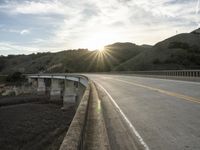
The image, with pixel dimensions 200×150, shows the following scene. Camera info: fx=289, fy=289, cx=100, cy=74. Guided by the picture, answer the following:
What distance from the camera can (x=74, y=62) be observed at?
178500 millimetres

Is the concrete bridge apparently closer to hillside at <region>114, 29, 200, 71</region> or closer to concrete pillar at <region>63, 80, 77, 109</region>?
concrete pillar at <region>63, 80, 77, 109</region>

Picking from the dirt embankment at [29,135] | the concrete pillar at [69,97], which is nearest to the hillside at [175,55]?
the concrete pillar at [69,97]

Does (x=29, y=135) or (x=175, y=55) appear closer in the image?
(x=29, y=135)

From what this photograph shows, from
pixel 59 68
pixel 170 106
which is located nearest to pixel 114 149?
pixel 170 106

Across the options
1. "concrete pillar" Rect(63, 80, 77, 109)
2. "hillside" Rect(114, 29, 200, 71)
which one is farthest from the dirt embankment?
"hillside" Rect(114, 29, 200, 71)

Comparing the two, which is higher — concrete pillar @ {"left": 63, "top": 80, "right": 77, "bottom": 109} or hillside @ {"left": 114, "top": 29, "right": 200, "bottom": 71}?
hillside @ {"left": 114, "top": 29, "right": 200, "bottom": 71}

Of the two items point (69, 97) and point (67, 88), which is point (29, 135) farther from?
point (67, 88)

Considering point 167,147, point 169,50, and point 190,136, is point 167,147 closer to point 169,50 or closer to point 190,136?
point 190,136

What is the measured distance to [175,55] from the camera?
98188mm

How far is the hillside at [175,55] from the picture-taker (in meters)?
92.1

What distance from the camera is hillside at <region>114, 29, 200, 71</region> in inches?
3627

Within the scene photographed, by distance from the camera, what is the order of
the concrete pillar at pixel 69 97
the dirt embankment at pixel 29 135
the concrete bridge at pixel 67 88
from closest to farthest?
the dirt embankment at pixel 29 135 < the concrete bridge at pixel 67 88 < the concrete pillar at pixel 69 97

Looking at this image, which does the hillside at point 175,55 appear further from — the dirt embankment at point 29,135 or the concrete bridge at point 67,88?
the dirt embankment at point 29,135

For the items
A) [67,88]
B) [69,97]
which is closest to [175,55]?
[67,88]
